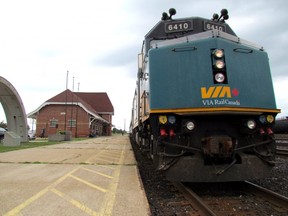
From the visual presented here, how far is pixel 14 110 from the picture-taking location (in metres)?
21.8

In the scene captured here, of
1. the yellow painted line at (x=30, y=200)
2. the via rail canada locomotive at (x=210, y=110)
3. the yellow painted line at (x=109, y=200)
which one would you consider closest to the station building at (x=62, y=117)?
the yellow painted line at (x=30, y=200)

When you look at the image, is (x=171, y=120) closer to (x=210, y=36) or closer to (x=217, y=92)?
(x=217, y=92)

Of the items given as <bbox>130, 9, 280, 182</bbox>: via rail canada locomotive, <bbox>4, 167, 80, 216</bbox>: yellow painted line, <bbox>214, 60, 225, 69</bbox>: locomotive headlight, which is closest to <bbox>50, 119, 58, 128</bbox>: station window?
<bbox>4, 167, 80, 216</bbox>: yellow painted line

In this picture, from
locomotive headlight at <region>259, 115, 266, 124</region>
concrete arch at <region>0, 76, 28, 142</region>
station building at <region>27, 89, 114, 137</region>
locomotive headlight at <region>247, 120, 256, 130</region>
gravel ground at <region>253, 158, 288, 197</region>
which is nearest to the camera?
locomotive headlight at <region>247, 120, 256, 130</region>

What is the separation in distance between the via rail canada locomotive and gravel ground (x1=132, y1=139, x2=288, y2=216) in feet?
1.67

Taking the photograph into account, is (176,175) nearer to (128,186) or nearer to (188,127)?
(188,127)

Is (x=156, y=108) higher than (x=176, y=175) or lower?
higher

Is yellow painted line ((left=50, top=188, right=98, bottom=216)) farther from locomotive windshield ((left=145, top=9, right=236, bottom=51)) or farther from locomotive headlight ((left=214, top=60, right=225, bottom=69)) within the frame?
locomotive windshield ((left=145, top=9, right=236, bottom=51))

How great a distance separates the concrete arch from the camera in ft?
67.8

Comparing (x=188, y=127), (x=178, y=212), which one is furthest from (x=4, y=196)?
(x=188, y=127)

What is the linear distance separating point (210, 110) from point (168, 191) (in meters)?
2.13

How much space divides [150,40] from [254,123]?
333 cm

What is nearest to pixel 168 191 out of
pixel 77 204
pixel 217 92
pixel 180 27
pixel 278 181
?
pixel 77 204

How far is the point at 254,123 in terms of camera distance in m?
5.73
